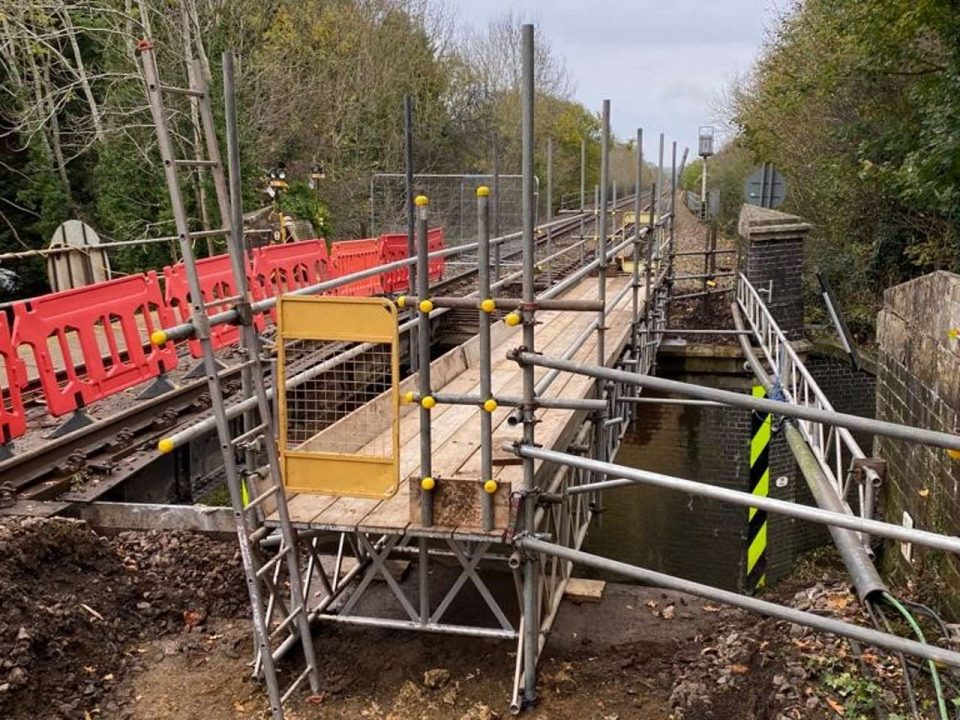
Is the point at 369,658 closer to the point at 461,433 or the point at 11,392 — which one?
the point at 461,433

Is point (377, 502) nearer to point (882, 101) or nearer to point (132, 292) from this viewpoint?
point (132, 292)

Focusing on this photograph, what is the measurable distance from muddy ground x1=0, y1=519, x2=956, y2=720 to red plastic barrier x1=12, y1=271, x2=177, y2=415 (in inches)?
95.7

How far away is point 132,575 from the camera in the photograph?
208 inches

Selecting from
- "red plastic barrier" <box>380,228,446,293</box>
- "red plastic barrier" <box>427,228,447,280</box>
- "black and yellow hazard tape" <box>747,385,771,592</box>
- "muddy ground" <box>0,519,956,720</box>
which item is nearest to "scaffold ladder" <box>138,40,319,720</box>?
"muddy ground" <box>0,519,956,720</box>

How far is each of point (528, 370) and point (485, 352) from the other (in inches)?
8.3

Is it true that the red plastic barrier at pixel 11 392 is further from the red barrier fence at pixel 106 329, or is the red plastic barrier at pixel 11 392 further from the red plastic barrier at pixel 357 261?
the red plastic barrier at pixel 357 261

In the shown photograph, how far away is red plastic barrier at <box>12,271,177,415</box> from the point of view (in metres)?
7.27

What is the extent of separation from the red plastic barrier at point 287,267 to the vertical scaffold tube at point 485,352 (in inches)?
302

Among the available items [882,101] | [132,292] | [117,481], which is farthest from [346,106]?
[117,481]

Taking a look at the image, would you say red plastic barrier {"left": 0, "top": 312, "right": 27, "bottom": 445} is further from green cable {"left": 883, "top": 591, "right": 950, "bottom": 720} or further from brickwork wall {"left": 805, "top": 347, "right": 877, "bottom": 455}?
brickwork wall {"left": 805, "top": 347, "right": 877, "bottom": 455}

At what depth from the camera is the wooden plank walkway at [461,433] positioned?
418cm

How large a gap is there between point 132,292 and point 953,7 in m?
10.8

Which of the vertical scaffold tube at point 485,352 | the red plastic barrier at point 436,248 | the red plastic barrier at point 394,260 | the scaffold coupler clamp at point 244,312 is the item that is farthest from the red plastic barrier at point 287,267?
the vertical scaffold tube at point 485,352

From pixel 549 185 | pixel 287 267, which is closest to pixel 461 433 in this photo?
pixel 549 185
